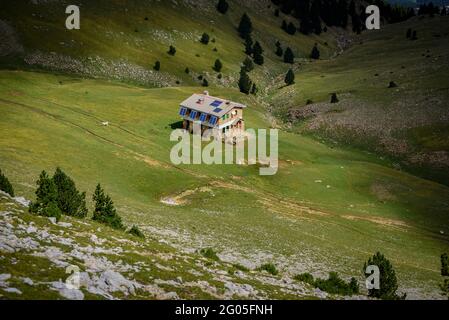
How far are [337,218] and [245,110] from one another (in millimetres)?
59012

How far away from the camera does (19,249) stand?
30.1 metres

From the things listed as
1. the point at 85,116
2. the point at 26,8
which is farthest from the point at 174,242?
the point at 26,8

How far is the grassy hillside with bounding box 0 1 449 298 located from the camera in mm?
51156

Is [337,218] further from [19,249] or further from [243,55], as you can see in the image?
[243,55]

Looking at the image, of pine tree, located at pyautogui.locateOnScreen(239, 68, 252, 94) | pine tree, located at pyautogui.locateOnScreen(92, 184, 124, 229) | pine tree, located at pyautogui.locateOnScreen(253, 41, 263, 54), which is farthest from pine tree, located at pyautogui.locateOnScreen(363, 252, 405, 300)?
pine tree, located at pyautogui.locateOnScreen(253, 41, 263, 54)

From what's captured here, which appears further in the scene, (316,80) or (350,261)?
(316,80)

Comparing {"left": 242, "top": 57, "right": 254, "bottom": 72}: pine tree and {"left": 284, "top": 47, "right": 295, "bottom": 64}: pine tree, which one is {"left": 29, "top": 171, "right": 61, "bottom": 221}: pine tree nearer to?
{"left": 242, "top": 57, "right": 254, "bottom": 72}: pine tree

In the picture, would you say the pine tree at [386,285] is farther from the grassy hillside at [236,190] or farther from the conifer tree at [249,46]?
the conifer tree at [249,46]

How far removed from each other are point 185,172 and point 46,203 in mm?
41669

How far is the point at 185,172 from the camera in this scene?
8019 centimetres

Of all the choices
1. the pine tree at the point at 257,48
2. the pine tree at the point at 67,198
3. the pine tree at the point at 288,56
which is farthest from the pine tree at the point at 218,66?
the pine tree at the point at 67,198

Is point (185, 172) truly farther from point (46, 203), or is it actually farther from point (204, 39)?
point (204, 39)

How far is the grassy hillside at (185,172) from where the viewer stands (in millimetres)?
51156

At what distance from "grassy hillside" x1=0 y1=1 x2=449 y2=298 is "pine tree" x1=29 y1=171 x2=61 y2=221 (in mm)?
1869
